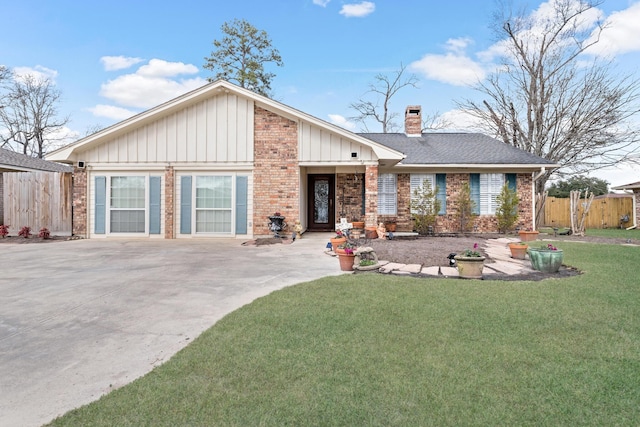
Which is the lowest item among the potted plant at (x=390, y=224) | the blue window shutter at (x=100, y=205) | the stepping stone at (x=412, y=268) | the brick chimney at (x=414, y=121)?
the stepping stone at (x=412, y=268)

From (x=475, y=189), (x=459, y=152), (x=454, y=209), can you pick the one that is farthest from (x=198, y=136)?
(x=475, y=189)

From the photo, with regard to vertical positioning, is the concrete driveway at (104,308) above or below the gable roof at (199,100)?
below

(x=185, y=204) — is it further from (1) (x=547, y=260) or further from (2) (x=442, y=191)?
(1) (x=547, y=260)

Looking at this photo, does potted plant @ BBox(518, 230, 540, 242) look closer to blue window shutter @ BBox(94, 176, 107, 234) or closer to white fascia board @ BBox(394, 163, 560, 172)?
white fascia board @ BBox(394, 163, 560, 172)

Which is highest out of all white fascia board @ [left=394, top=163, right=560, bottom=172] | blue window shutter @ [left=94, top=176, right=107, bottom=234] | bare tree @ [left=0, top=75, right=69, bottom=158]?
bare tree @ [left=0, top=75, right=69, bottom=158]

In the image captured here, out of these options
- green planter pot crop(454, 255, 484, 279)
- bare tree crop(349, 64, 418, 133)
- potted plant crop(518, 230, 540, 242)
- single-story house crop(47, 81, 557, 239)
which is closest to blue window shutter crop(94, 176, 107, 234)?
single-story house crop(47, 81, 557, 239)

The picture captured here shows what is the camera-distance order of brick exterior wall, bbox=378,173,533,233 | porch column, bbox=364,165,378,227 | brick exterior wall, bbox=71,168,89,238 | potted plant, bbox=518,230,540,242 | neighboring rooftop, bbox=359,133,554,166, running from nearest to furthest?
potted plant, bbox=518,230,540,242, porch column, bbox=364,165,378,227, brick exterior wall, bbox=71,168,89,238, neighboring rooftop, bbox=359,133,554,166, brick exterior wall, bbox=378,173,533,233

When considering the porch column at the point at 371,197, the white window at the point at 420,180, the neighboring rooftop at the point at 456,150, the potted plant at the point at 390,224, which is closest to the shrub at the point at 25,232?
the porch column at the point at 371,197

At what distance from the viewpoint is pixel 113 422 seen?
1.87 m

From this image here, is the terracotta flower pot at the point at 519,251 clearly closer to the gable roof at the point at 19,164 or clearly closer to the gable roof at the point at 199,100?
the gable roof at the point at 199,100

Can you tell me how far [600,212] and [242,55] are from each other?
78.8 feet

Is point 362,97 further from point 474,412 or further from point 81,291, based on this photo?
point 474,412

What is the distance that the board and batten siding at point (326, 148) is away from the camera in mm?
10703

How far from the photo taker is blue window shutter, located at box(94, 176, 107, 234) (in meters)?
11.1
